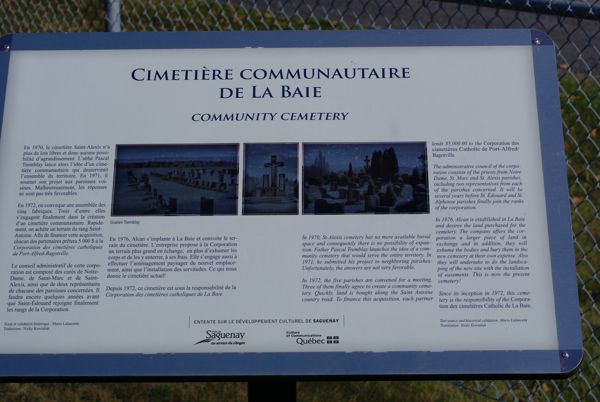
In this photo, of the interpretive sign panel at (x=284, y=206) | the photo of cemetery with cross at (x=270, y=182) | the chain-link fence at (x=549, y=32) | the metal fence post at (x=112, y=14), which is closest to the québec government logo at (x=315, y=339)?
the interpretive sign panel at (x=284, y=206)

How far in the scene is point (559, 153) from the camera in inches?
85.0

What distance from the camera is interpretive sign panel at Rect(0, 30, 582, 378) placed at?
200 cm

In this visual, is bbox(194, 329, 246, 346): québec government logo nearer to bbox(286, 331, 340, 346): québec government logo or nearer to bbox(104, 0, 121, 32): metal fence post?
bbox(286, 331, 340, 346): québec government logo

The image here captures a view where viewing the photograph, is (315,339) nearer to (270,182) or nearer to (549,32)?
(270,182)

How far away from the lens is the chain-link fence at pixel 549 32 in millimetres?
3205

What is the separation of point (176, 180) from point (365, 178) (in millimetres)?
559

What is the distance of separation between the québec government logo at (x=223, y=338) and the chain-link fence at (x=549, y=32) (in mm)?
1540

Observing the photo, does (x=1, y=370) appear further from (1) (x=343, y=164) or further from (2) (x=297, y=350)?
(1) (x=343, y=164)

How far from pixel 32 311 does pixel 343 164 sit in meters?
0.99

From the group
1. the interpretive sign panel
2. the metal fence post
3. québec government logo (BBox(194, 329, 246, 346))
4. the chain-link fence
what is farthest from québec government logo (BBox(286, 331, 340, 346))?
the metal fence post

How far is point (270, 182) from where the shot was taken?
6.95 feet

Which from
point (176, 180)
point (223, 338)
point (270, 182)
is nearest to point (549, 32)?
point (270, 182)

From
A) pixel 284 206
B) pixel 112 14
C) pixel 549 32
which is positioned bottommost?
pixel 284 206

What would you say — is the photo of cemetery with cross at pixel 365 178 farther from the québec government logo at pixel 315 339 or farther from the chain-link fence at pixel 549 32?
the chain-link fence at pixel 549 32
